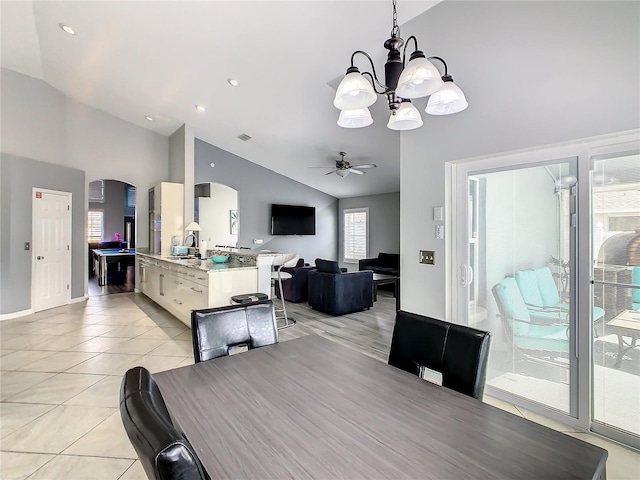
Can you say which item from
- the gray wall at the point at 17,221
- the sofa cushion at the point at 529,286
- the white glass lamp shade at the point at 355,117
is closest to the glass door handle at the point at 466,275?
the sofa cushion at the point at 529,286

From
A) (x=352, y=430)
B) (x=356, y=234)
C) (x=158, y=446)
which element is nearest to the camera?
(x=158, y=446)

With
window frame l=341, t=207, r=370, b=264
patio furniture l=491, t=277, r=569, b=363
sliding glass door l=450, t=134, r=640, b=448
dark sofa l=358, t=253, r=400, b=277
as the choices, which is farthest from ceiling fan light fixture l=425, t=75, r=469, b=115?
window frame l=341, t=207, r=370, b=264

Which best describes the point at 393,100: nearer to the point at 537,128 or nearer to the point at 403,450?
the point at 537,128

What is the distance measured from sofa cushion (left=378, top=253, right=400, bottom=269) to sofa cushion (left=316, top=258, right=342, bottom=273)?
116 inches

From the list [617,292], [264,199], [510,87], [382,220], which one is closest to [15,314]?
[264,199]

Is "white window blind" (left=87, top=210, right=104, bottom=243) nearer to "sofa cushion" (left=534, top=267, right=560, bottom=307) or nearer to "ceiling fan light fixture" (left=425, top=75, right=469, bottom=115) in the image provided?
"ceiling fan light fixture" (left=425, top=75, right=469, bottom=115)

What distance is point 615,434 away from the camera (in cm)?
209

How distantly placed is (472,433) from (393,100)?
1469mm

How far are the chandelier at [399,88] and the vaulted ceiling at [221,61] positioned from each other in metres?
1.47

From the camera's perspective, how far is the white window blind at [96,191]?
10.8m

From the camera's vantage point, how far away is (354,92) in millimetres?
1523

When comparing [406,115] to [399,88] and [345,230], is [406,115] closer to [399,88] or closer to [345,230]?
[399,88]

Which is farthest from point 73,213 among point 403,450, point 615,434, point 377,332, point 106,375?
point 615,434

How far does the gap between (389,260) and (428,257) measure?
522 cm
